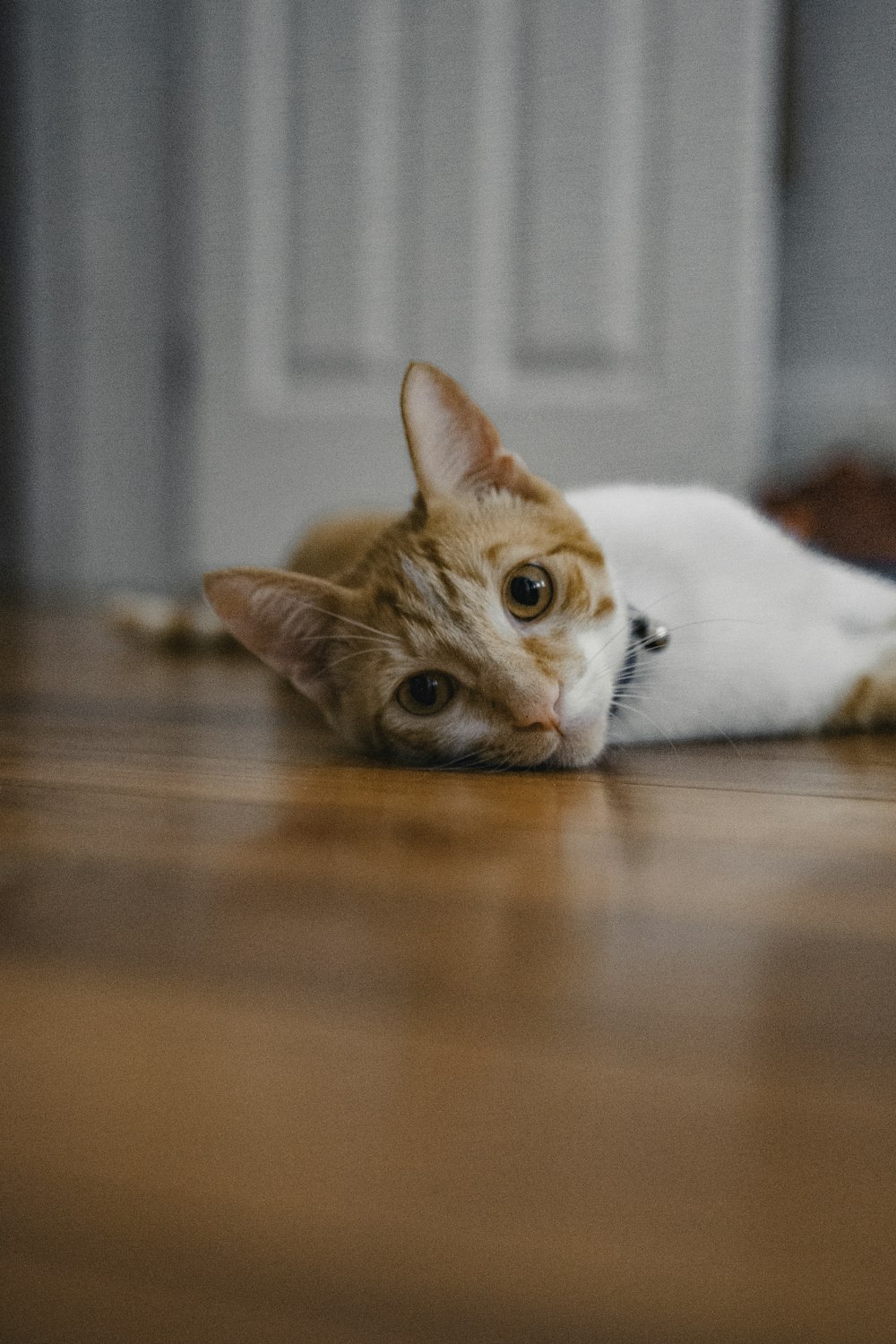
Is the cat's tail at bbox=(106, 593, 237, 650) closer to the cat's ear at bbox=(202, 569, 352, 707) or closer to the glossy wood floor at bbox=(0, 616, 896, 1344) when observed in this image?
the cat's ear at bbox=(202, 569, 352, 707)

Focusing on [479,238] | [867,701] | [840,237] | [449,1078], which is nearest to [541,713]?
[867,701]

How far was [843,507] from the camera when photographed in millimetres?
2316

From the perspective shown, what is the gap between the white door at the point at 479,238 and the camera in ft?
8.12

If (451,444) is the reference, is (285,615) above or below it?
below

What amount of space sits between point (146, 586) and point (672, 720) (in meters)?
2.55

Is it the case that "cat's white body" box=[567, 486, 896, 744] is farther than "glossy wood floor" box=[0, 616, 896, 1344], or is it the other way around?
"cat's white body" box=[567, 486, 896, 744]

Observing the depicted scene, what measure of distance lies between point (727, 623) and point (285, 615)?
1.28 ft

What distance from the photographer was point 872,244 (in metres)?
3.03

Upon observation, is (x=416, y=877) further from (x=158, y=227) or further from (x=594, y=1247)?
(x=158, y=227)

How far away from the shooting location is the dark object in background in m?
2.06

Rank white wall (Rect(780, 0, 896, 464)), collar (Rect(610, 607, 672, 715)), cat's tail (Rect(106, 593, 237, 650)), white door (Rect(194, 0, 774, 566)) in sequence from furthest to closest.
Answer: white wall (Rect(780, 0, 896, 464)) → white door (Rect(194, 0, 774, 566)) → cat's tail (Rect(106, 593, 237, 650)) → collar (Rect(610, 607, 672, 715))

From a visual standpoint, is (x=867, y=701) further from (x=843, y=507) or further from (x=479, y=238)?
(x=479, y=238)

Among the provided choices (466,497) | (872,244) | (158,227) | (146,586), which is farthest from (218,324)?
(466,497)

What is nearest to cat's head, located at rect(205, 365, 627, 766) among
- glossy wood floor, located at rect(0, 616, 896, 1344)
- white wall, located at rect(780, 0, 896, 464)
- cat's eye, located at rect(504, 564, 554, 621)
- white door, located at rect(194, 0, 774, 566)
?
A: cat's eye, located at rect(504, 564, 554, 621)
